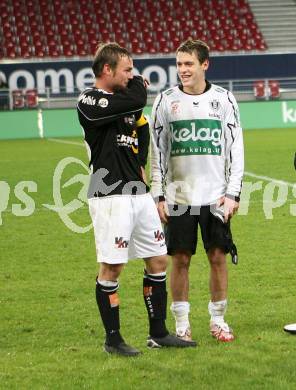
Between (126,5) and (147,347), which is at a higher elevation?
(126,5)

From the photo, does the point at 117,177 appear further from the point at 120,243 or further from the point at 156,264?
the point at 156,264

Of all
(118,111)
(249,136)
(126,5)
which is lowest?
(249,136)

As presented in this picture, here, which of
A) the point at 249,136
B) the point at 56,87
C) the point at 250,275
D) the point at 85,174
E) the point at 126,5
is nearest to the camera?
the point at 250,275

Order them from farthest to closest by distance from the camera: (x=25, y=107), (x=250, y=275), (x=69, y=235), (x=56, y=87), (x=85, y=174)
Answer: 1. (x=56, y=87)
2. (x=25, y=107)
3. (x=85, y=174)
4. (x=69, y=235)
5. (x=250, y=275)

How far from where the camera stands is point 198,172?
6000mm

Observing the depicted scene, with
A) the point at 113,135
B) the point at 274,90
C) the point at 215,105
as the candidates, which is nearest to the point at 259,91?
the point at 274,90

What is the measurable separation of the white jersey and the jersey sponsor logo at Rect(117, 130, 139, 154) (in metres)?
0.28

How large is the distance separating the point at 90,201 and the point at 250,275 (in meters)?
2.88

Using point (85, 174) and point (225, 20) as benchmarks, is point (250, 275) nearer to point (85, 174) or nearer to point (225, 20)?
point (85, 174)

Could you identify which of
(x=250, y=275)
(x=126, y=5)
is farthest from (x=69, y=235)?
(x=126, y=5)

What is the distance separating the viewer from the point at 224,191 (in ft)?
19.9

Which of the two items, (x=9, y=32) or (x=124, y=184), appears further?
(x=9, y=32)

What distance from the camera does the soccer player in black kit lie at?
5559 mm

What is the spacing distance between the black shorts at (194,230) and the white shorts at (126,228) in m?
0.24
